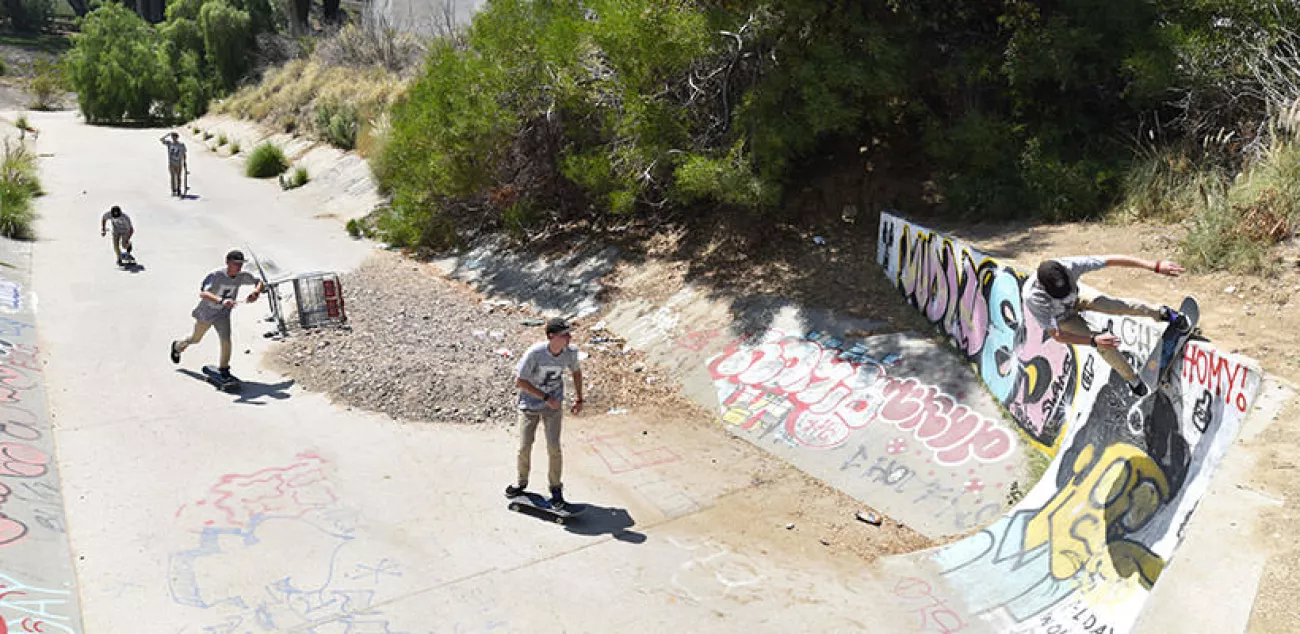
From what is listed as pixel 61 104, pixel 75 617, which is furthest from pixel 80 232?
pixel 61 104

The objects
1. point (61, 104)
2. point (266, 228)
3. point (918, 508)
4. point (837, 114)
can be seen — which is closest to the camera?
point (918, 508)

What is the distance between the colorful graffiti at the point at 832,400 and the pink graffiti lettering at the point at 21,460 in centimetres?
699

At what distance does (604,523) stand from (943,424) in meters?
3.65

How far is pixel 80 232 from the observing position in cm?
1867

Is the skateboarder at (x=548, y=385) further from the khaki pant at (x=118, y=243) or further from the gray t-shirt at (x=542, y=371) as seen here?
the khaki pant at (x=118, y=243)

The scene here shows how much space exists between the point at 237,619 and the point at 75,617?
3.45 ft

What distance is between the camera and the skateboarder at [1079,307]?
6.16 metres

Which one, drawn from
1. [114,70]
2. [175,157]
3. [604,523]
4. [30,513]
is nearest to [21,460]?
[30,513]

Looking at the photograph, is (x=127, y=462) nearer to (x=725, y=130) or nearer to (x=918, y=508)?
(x=918, y=508)

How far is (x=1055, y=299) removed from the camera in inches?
246

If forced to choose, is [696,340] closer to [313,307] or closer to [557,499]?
[557,499]

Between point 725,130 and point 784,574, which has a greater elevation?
point 725,130

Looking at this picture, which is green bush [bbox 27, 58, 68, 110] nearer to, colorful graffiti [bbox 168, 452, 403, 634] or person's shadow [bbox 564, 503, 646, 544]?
colorful graffiti [bbox 168, 452, 403, 634]

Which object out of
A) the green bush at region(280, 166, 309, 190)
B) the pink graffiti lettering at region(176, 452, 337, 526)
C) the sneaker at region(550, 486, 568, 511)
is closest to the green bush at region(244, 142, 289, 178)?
the green bush at region(280, 166, 309, 190)
